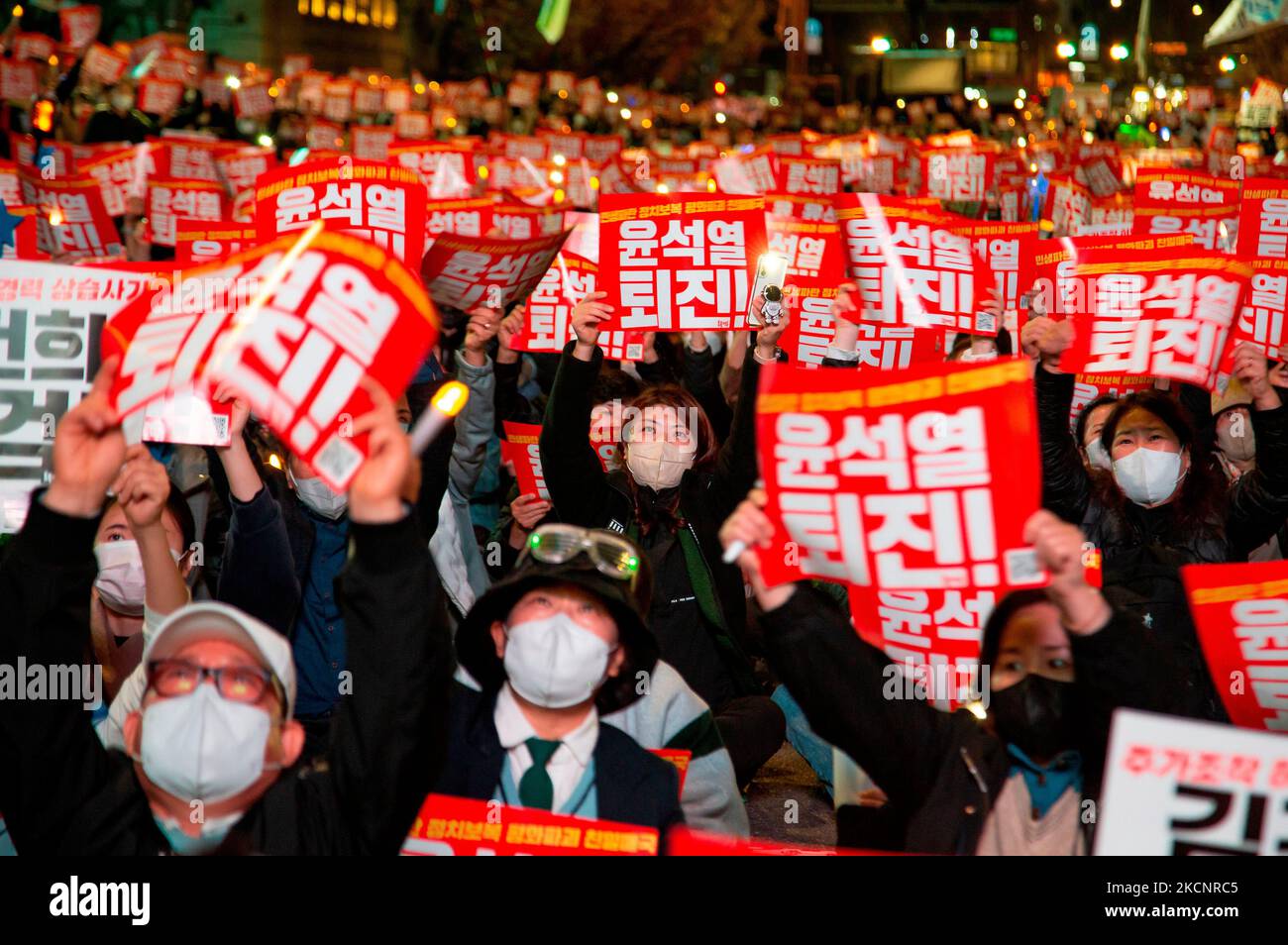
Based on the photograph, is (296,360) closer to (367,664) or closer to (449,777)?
(367,664)

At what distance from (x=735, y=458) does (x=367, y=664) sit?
8.16 ft

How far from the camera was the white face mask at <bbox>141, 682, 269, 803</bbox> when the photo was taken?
2957mm

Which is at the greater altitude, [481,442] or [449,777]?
[481,442]

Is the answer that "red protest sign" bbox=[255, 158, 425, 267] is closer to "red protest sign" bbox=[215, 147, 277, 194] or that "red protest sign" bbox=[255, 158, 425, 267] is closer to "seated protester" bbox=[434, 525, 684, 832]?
"seated protester" bbox=[434, 525, 684, 832]

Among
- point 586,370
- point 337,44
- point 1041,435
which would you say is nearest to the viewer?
point 1041,435

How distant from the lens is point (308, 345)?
3102 mm

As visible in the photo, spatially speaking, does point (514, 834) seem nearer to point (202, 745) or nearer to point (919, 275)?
point (202, 745)

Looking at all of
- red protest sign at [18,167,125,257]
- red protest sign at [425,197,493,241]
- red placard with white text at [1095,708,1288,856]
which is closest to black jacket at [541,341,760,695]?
red placard with white text at [1095,708,1288,856]

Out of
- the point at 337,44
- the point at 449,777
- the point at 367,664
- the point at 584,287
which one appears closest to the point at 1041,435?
the point at 449,777

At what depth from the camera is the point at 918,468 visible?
334 centimetres

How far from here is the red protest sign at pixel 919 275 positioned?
258 inches

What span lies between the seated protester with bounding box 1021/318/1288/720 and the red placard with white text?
6.69 ft

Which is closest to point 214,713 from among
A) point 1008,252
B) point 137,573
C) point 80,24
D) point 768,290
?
point 137,573

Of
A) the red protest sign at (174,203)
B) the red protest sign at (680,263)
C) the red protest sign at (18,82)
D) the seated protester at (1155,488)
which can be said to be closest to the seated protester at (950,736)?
the seated protester at (1155,488)
